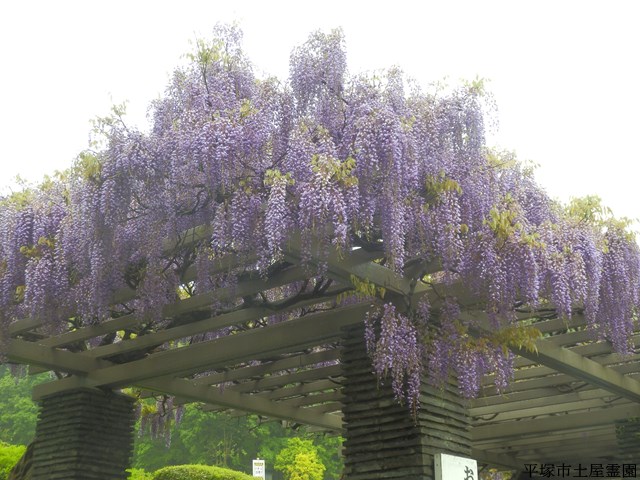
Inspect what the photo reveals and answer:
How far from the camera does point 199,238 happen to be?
5.31m

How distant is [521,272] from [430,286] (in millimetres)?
893

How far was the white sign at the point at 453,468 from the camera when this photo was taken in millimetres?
5562

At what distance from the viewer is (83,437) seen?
7.86 m

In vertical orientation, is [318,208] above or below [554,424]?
above

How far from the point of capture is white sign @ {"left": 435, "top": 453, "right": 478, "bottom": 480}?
219 inches

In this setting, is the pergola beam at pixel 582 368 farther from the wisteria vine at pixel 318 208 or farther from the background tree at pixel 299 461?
the background tree at pixel 299 461

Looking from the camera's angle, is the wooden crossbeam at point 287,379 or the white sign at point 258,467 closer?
the wooden crossbeam at point 287,379

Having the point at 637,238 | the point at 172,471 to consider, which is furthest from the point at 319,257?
the point at 172,471

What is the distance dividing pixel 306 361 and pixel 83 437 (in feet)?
7.74

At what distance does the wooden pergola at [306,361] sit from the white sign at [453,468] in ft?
1.64

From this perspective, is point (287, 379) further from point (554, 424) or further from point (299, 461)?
point (299, 461)

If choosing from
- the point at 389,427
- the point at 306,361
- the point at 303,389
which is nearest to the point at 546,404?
the point at 303,389

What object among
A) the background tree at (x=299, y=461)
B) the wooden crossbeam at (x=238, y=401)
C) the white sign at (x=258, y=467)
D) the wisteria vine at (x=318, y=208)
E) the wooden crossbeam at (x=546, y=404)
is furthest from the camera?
the background tree at (x=299, y=461)

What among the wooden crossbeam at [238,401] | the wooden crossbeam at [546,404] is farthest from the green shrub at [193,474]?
the wooden crossbeam at [546,404]
